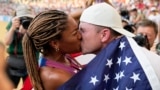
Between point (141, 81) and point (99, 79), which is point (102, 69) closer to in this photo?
point (99, 79)

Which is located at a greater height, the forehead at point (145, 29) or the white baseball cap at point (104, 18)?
the white baseball cap at point (104, 18)

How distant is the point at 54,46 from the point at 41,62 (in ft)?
0.39

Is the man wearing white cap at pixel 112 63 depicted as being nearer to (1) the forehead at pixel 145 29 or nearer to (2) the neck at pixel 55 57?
(2) the neck at pixel 55 57

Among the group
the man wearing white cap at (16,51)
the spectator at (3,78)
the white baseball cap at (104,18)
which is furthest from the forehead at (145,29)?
the spectator at (3,78)

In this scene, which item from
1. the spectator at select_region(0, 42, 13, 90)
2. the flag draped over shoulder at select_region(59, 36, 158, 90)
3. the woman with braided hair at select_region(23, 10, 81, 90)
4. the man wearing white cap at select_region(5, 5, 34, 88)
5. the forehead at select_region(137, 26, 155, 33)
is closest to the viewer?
the spectator at select_region(0, 42, 13, 90)

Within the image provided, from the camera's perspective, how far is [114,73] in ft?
3.83

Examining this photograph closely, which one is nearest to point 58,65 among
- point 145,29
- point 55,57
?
point 55,57

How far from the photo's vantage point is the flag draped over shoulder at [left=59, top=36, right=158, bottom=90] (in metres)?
1.12

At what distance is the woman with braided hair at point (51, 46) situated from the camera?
1261 millimetres

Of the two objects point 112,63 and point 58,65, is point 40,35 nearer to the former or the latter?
point 58,65

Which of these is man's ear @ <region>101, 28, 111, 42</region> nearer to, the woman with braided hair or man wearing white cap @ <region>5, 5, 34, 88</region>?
the woman with braided hair

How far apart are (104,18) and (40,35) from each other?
267 millimetres

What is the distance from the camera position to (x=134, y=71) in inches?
44.5

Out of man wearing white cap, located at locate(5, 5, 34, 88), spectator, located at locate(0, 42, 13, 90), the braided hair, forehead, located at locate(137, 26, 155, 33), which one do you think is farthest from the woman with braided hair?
man wearing white cap, located at locate(5, 5, 34, 88)
